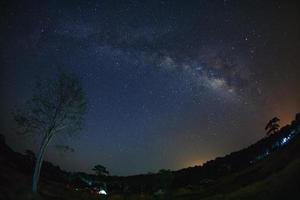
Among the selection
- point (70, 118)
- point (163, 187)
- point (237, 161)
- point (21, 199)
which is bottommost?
point (21, 199)

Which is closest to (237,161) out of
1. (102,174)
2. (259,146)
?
(259,146)

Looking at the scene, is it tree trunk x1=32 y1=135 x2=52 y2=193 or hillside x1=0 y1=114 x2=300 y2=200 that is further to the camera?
hillside x1=0 y1=114 x2=300 y2=200

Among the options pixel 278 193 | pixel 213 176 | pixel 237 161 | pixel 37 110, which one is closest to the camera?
pixel 278 193

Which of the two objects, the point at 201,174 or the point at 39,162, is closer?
the point at 39,162

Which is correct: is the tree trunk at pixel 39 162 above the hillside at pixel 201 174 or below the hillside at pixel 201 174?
below

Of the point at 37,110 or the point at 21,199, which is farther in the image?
the point at 37,110

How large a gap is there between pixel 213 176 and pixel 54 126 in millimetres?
80593

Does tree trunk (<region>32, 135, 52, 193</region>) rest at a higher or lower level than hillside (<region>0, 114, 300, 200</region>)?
lower

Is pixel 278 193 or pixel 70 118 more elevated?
pixel 70 118

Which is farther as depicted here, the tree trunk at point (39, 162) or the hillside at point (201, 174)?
the hillside at point (201, 174)

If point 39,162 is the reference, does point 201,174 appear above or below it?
above

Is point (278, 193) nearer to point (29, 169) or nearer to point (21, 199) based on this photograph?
point (21, 199)

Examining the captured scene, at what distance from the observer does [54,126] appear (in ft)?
128

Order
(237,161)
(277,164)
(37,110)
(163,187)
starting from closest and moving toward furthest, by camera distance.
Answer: (37,110), (163,187), (277,164), (237,161)
